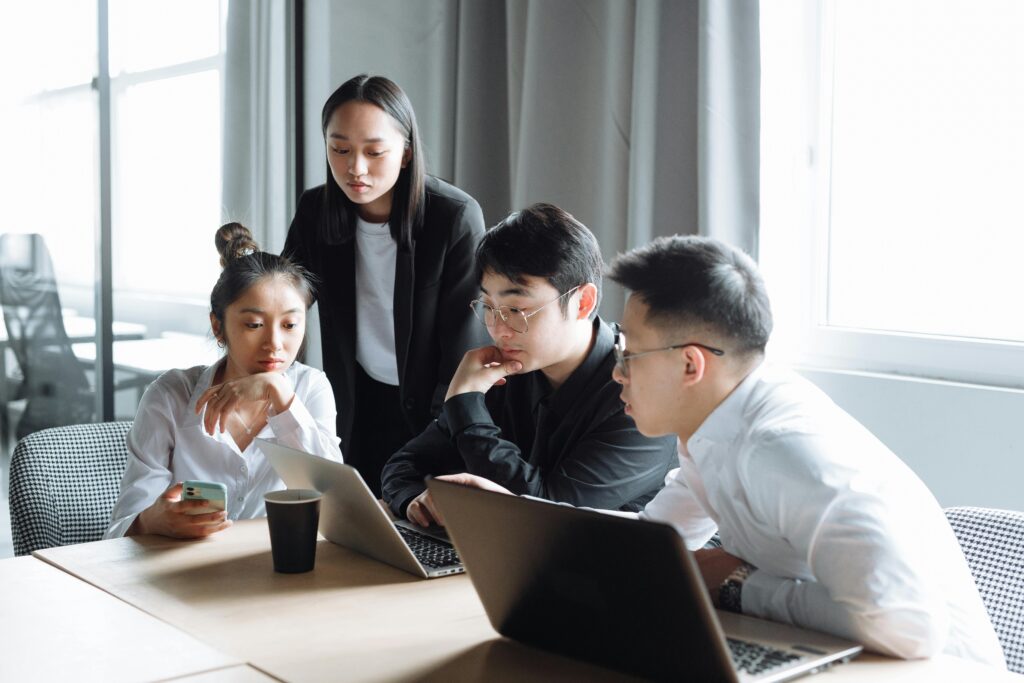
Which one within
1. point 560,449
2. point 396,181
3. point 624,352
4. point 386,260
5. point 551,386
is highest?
point 396,181

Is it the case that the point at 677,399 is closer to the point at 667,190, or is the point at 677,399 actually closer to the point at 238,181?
the point at 667,190

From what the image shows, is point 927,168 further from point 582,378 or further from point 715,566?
point 715,566

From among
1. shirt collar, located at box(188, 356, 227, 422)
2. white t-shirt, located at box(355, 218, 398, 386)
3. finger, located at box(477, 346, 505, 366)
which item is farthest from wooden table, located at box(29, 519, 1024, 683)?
white t-shirt, located at box(355, 218, 398, 386)

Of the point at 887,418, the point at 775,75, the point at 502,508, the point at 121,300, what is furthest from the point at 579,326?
the point at 121,300

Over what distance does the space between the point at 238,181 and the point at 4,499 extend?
119 centimetres

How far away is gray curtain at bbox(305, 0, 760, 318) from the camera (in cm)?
280

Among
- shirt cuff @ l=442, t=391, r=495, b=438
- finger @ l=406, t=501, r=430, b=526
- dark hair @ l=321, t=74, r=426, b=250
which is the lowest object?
finger @ l=406, t=501, r=430, b=526

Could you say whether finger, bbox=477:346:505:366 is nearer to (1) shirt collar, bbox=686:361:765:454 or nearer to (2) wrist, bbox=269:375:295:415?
(2) wrist, bbox=269:375:295:415

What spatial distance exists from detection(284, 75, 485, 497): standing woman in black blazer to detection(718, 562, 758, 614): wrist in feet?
4.17

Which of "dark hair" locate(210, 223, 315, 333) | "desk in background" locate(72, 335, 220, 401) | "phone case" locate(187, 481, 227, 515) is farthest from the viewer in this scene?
"desk in background" locate(72, 335, 220, 401)

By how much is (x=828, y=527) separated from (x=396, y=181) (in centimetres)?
158

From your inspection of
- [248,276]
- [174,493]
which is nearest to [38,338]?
[248,276]

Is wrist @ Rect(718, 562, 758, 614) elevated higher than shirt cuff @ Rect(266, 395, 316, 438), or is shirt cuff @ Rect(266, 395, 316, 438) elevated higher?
shirt cuff @ Rect(266, 395, 316, 438)

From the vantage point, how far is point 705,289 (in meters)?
1.43
